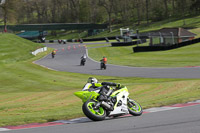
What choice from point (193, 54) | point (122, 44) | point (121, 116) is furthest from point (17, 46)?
point (121, 116)

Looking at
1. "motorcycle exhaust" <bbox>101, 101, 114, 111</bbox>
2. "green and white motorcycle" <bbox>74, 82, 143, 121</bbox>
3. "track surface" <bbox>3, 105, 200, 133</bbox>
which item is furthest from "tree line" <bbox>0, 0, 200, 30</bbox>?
"track surface" <bbox>3, 105, 200, 133</bbox>

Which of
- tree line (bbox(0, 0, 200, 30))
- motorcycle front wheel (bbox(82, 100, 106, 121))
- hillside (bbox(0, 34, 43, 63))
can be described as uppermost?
tree line (bbox(0, 0, 200, 30))

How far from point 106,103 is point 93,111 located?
1.59 feet

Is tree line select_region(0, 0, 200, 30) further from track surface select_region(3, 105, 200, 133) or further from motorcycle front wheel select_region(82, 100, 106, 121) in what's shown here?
track surface select_region(3, 105, 200, 133)

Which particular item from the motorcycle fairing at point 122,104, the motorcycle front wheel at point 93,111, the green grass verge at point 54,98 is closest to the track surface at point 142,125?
the motorcycle front wheel at point 93,111

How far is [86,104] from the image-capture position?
9.00 metres

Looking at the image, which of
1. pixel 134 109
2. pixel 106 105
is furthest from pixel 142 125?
pixel 134 109

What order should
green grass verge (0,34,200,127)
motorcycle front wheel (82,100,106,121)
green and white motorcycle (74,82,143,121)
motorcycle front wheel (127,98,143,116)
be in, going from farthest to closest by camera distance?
green grass verge (0,34,200,127) < motorcycle front wheel (127,98,143,116) < green and white motorcycle (74,82,143,121) < motorcycle front wheel (82,100,106,121)

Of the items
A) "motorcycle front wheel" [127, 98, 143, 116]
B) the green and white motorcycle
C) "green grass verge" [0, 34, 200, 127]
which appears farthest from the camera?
"green grass verge" [0, 34, 200, 127]

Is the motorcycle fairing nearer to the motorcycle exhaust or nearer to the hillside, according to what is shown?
the motorcycle exhaust

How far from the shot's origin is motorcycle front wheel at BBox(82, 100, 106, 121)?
893 cm

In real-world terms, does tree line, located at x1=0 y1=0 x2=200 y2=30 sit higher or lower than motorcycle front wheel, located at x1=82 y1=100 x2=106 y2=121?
higher

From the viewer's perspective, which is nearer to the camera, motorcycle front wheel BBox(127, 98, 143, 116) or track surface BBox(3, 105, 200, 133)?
track surface BBox(3, 105, 200, 133)

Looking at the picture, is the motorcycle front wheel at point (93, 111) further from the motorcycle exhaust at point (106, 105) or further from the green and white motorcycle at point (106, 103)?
the motorcycle exhaust at point (106, 105)
